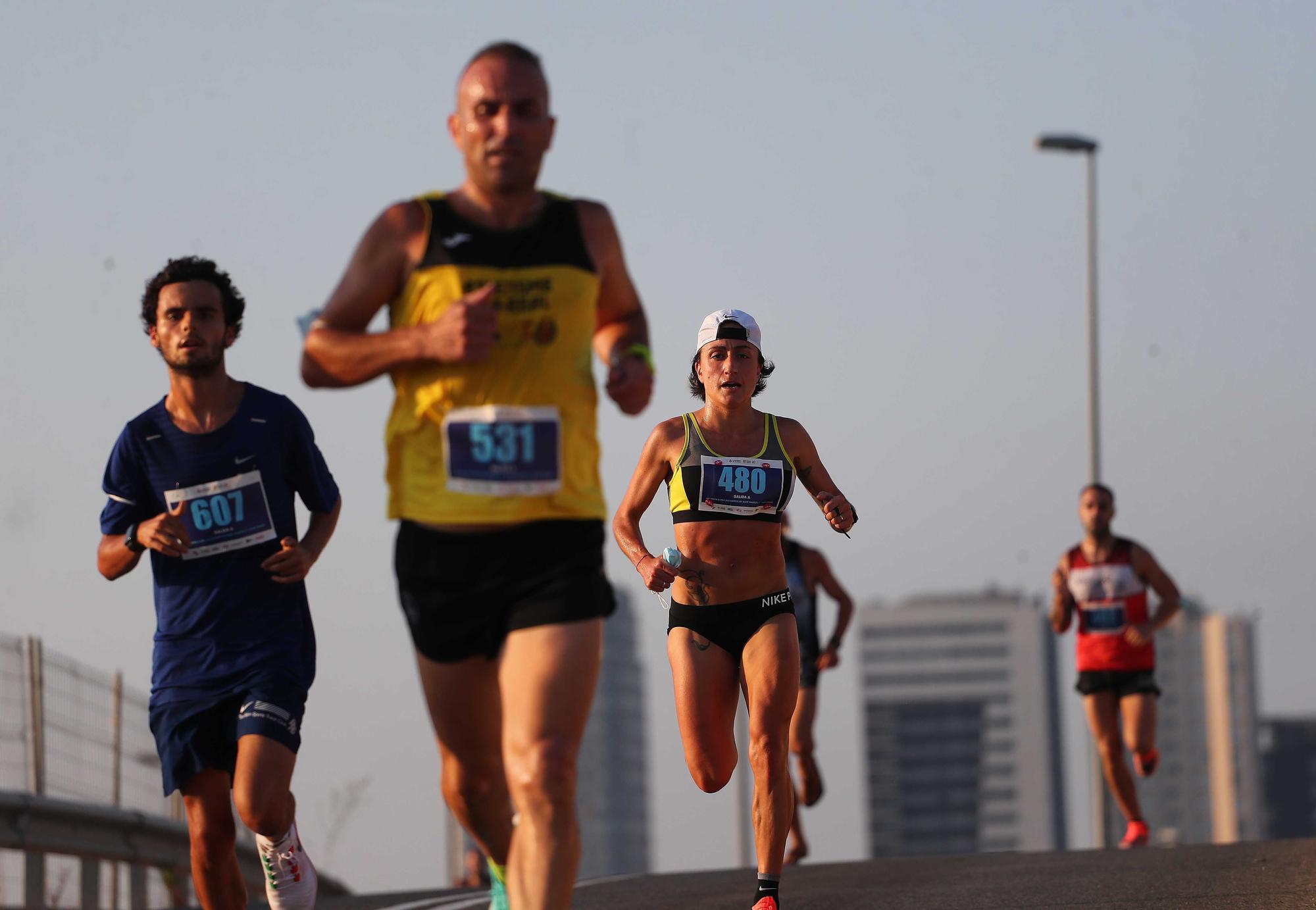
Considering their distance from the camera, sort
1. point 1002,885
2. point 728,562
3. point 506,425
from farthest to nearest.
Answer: point 1002,885 < point 728,562 < point 506,425

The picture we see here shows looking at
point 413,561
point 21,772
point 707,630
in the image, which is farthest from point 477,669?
point 21,772

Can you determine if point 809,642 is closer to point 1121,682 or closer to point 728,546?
point 1121,682

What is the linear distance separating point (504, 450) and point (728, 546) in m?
3.51

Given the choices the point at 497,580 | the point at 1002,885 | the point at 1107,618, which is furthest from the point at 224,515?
the point at 1107,618

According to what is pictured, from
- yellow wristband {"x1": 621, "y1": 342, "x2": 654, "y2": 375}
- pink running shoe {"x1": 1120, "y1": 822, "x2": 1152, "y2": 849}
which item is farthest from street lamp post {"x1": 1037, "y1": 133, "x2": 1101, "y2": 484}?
yellow wristband {"x1": 621, "y1": 342, "x2": 654, "y2": 375}

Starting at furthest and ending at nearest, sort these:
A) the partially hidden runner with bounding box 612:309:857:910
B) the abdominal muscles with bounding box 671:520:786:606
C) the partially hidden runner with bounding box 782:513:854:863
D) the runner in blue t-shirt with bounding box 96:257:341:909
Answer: the partially hidden runner with bounding box 782:513:854:863 → the abdominal muscles with bounding box 671:520:786:606 → the partially hidden runner with bounding box 612:309:857:910 → the runner in blue t-shirt with bounding box 96:257:341:909

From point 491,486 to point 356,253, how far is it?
0.71m

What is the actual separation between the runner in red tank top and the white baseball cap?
5.99m

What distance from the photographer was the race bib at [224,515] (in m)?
7.67

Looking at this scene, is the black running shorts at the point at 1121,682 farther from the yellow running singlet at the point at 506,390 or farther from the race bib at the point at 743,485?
the yellow running singlet at the point at 506,390

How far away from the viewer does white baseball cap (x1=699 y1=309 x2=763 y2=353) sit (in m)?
8.91

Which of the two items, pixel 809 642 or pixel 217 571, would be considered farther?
pixel 809 642

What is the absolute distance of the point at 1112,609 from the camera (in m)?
14.5

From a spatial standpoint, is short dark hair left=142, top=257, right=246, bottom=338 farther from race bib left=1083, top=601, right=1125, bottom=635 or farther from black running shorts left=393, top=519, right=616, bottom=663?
race bib left=1083, top=601, right=1125, bottom=635
